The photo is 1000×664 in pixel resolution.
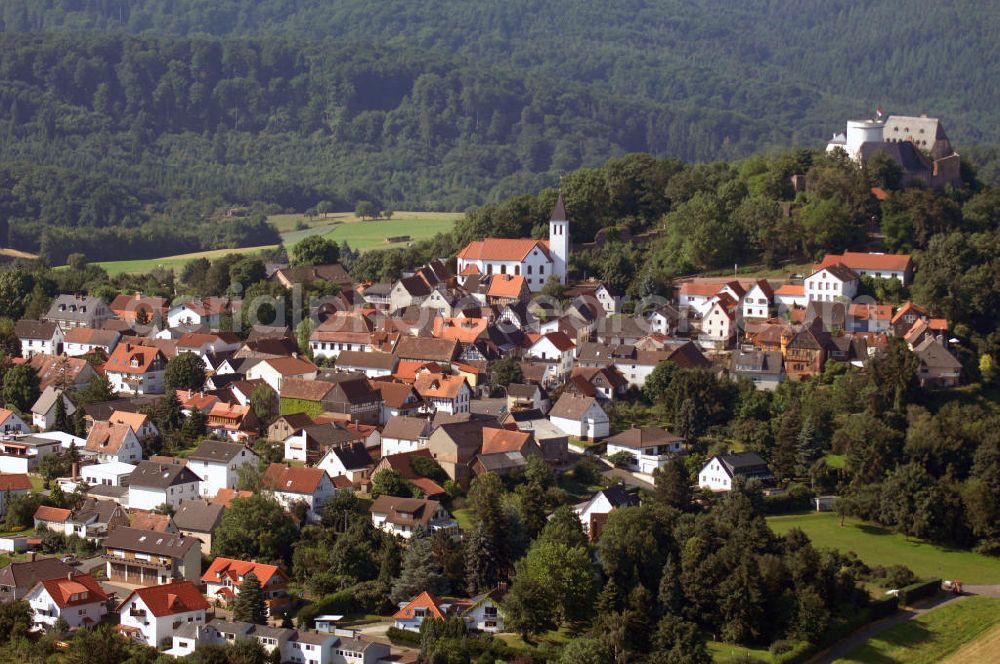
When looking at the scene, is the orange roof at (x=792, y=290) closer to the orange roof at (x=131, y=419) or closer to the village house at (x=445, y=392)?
the village house at (x=445, y=392)

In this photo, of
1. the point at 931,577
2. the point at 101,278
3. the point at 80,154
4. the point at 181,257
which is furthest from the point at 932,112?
the point at 931,577

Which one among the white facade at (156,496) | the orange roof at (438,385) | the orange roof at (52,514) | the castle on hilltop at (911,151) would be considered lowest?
the orange roof at (52,514)

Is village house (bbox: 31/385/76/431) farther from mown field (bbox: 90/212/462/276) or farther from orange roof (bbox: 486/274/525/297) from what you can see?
mown field (bbox: 90/212/462/276)

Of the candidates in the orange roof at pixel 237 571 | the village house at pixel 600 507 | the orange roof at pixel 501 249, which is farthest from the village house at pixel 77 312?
the village house at pixel 600 507

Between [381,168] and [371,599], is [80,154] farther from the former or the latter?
[371,599]

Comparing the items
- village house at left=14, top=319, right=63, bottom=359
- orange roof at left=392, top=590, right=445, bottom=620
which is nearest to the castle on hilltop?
village house at left=14, top=319, right=63, bottom=359

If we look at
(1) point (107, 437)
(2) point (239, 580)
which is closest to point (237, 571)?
(2) point (239, 580)

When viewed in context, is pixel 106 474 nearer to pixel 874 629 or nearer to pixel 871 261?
pixel 874 629
